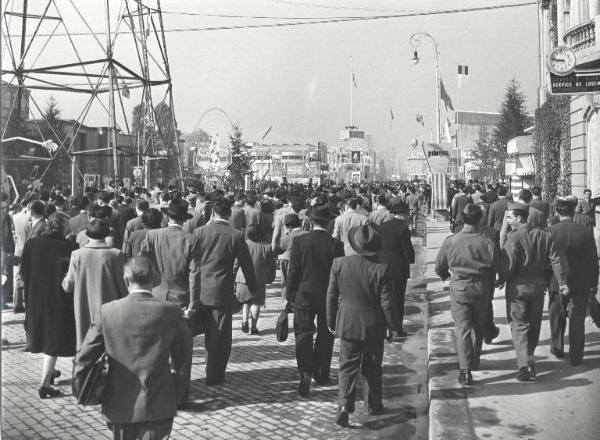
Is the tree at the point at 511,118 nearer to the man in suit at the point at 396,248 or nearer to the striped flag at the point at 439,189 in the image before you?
the striped flag at the point at 439,189

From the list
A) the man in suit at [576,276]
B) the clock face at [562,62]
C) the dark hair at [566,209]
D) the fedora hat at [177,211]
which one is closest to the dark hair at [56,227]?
the fedora hat at [177,211]

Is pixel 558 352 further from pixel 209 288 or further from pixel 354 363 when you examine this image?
pixel 209 288

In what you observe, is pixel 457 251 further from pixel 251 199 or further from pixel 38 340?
pixel 251 199

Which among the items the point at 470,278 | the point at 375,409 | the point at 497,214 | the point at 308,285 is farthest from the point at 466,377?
the point at 497,214

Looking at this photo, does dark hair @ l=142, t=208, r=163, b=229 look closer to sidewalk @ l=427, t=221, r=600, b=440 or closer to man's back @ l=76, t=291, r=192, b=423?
sidewalk @ l=427, t=221, r=600, b=440

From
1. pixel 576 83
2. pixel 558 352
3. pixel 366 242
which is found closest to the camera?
pixel 366 242

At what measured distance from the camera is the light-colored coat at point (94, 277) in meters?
6.52

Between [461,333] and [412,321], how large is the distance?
14.8ft

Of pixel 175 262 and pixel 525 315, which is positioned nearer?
pixel 175 262

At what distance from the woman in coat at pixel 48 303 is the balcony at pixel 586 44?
11683mm

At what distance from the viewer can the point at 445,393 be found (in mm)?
7184

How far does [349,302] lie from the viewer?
246 inches

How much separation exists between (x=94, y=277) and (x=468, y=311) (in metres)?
3.78

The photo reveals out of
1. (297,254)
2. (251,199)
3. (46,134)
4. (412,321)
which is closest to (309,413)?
(297,254)
